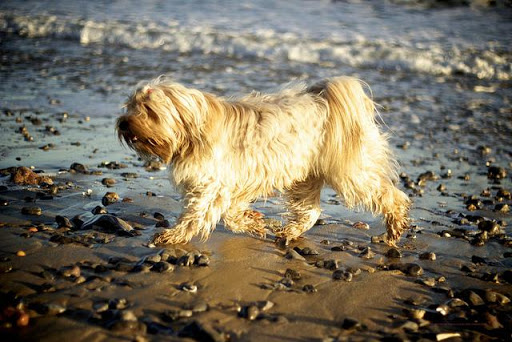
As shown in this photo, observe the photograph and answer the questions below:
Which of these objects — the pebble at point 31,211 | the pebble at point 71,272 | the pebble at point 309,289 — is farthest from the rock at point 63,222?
the pebble at point 309,289

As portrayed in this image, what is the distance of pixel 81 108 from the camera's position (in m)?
9.97

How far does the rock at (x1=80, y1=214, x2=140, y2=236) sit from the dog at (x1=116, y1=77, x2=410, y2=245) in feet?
1.31

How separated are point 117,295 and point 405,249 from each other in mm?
2816

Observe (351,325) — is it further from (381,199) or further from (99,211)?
(99,211)

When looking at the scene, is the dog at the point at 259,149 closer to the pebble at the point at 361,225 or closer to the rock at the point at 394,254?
the rock at the point at 394,254

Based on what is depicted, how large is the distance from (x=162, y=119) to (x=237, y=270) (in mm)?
1437

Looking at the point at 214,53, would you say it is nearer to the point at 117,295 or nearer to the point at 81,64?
the point at 81,64

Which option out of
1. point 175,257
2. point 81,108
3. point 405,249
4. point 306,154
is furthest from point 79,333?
point 81,108

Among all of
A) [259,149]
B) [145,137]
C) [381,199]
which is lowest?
[381,199]

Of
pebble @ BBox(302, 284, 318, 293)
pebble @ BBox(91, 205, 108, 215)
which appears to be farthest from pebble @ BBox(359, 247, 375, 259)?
pebble @ BBox(91, 205, 108, 215)

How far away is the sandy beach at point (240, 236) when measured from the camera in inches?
148

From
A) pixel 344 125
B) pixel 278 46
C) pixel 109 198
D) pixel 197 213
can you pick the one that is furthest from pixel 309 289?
pixel 278 46

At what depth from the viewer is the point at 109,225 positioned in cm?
524

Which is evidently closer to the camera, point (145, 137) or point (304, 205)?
point (145, 137)
